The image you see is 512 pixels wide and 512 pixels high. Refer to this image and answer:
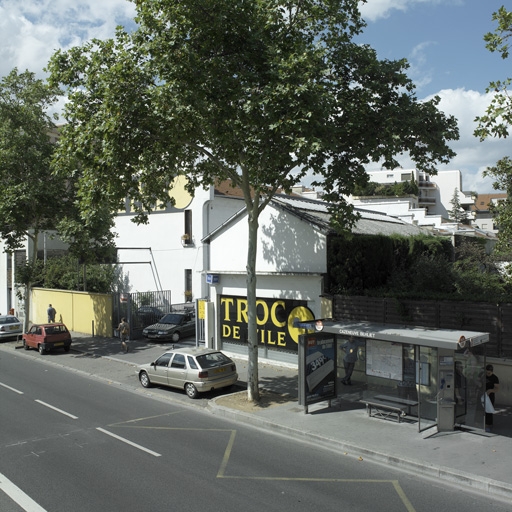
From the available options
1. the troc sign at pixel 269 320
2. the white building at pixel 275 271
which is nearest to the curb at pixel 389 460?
the troc sign at pixel 269 320

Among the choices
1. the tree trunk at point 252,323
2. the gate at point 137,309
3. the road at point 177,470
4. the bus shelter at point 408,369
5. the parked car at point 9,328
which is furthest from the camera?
the parked car at point 9,328

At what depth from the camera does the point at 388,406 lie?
12.3m

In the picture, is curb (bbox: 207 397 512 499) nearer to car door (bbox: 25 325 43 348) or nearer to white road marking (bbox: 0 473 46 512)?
white road marking (bbox: 0 473 46 512)

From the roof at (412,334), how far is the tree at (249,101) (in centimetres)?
301

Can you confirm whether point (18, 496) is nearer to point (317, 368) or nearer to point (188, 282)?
point (317, 368)

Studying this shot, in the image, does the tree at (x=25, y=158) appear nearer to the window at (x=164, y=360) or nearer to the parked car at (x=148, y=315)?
the parked car at (x=148, y=315)

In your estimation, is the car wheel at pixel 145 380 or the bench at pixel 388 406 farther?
the car wheel at pixel 145 380

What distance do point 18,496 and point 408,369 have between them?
8.86 metres

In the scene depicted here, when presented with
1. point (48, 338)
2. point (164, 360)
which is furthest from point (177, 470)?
point (48, 338)

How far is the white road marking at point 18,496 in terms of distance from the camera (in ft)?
25.5

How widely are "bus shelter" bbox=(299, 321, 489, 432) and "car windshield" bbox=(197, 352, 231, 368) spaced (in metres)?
3.64

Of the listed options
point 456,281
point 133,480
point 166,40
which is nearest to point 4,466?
point 133,480

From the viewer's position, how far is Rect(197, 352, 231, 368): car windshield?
15.7m

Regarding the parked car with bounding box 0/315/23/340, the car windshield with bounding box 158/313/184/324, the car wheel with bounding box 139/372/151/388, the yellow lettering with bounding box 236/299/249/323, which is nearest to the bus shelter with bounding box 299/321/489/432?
the car wheel with bounding box 139/372/151/388
